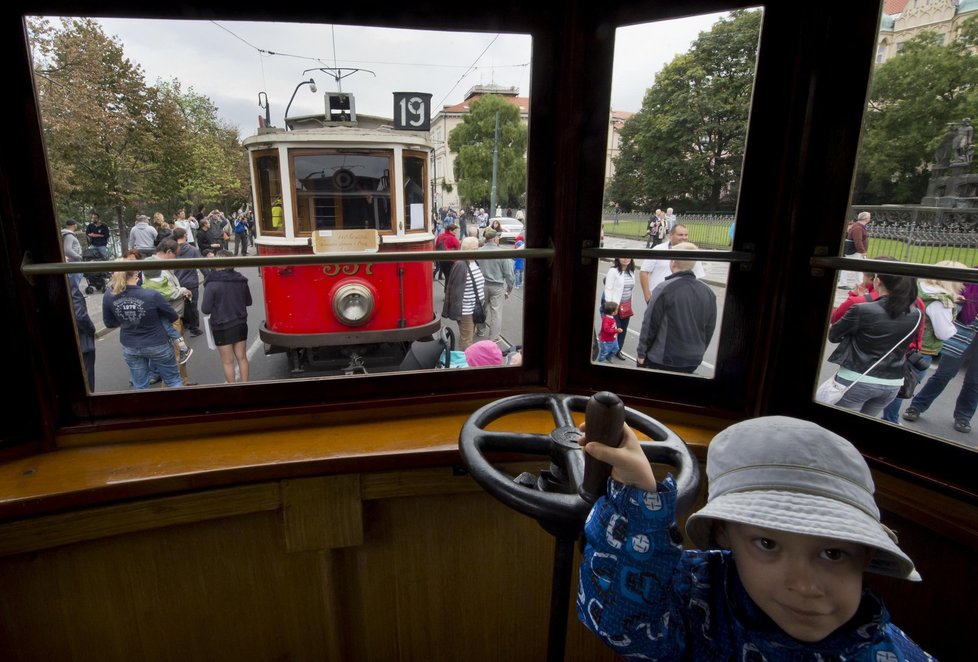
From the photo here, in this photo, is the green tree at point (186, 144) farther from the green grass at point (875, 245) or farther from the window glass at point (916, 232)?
Answer: the window glass at point (916, 232)

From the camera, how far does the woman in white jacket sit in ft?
5.65

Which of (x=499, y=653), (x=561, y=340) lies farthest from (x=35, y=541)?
(x=561, y=340)

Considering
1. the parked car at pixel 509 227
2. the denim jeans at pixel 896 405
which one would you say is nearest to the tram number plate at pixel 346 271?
the parked car at pixel 509 227

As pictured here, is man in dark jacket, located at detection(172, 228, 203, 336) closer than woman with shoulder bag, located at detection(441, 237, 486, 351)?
Yes

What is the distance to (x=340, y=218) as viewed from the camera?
3.99 meters

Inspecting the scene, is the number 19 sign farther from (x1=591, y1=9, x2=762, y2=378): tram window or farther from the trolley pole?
(x1=591, y1=9, x2=762, y2=378): tram window

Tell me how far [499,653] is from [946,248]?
1697 millimetres

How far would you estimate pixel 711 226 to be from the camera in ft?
5.16

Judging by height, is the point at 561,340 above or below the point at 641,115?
below

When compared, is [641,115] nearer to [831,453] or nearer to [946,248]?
[946,248]

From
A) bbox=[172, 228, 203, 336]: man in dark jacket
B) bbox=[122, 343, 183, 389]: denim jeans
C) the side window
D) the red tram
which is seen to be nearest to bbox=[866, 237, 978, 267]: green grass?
bbox=[172, 228, 203, 336]: man in dark jacket

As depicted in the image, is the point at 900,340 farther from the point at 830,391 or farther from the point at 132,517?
the point at 132,517

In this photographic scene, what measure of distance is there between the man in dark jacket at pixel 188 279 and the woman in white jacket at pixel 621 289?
1280 millimetres

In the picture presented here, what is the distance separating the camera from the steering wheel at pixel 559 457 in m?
0.78
